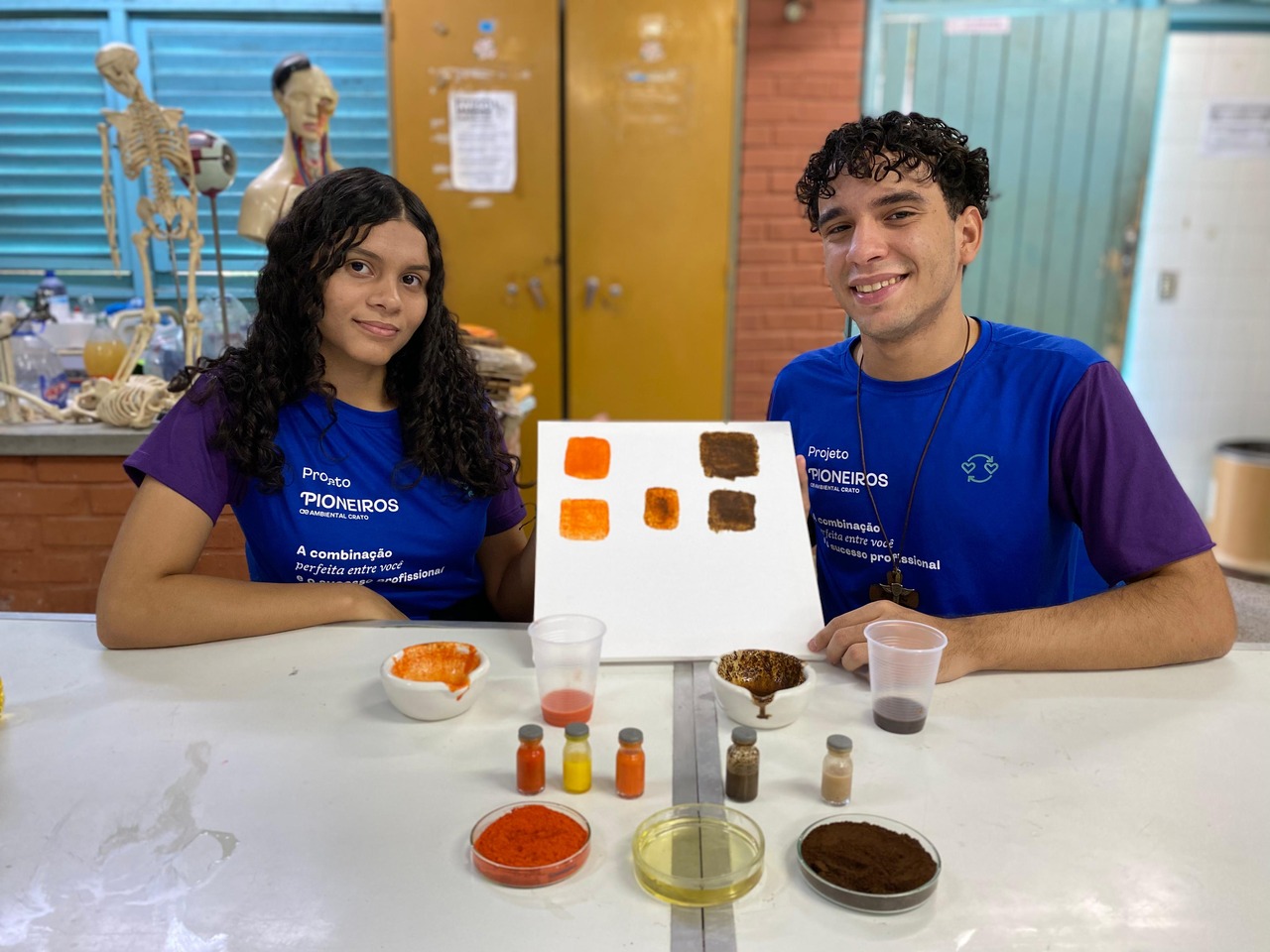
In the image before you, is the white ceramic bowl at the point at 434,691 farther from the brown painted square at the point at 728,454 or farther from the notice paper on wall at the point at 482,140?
the notice paper on wall at the point at 482,140

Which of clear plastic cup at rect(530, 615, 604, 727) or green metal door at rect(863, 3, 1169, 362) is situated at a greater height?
green metal door at rect(863, 3, 1169, 362)

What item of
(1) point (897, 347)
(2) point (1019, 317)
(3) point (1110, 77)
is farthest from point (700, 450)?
(3) point (1110, 77)

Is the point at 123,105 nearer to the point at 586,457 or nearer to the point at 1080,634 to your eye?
the point at 586,457

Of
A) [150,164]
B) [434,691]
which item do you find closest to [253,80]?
[150,164]

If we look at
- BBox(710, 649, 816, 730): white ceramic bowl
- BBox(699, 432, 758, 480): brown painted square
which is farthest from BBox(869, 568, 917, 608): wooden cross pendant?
BBox(710, 649, 816, 730): white ceramic bowl

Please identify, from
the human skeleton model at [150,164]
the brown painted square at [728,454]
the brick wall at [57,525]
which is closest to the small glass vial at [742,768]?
the brown painted square at [728,454]

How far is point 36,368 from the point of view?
2.94 meters

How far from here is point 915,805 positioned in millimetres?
989

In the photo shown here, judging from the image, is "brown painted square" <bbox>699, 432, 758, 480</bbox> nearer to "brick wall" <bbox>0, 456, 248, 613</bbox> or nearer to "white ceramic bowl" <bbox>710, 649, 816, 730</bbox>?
"white ceramic bowl" <bbox>710, 649, 816, 730</bbox>

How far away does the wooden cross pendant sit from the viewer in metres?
1.54

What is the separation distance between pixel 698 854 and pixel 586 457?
0.80 m

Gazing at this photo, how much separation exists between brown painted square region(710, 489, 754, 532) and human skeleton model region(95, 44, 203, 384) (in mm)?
2155

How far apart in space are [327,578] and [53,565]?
1664mm

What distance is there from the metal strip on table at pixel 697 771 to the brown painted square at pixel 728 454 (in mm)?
362
